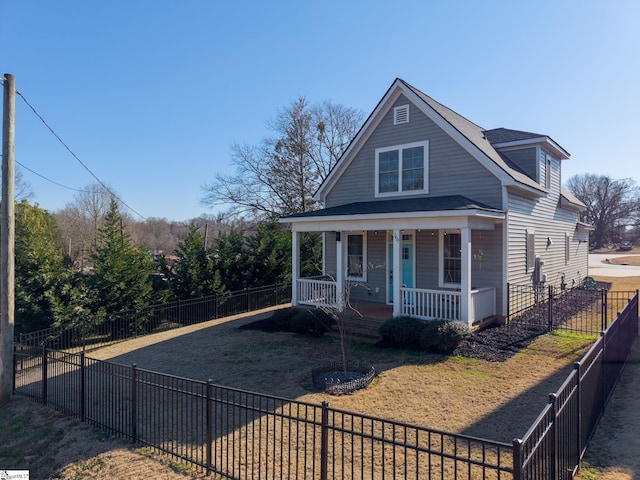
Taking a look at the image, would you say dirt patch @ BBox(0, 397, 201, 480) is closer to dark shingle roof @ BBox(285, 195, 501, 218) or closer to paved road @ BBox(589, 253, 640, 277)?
dark shingle roof @ BBox(285, 195, 501, 218)

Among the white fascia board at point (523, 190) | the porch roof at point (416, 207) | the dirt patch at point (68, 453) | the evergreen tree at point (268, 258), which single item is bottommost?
the dirt patch at point (68, 453)

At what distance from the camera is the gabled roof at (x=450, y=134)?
11.3 metres

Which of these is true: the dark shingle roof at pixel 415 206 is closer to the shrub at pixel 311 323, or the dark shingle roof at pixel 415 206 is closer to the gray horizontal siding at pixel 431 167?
the gray horizontal siding at pixel 431 167

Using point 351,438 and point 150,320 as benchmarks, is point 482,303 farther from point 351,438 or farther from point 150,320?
point 150,320

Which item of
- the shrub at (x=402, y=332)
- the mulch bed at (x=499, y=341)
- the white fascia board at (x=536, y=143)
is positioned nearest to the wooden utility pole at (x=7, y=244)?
the shrub at (x=402, y=332)

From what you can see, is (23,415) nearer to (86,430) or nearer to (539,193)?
(86,430)

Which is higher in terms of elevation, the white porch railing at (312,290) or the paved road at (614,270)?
the white porch railing at (312,290)

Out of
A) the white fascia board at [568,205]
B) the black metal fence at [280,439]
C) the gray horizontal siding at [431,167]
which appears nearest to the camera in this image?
the black metal fence at [280,439]

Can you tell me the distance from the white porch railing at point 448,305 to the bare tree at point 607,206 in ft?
213

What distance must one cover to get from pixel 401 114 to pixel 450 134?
1945 millimetres

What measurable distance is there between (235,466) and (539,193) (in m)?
11.8

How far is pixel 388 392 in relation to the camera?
7.09 metres

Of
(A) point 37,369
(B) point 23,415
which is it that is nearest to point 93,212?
(A) point 37,369

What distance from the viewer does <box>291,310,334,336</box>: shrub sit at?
36.8ft
